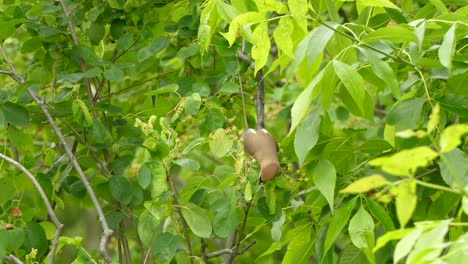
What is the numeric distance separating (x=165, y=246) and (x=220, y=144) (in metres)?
0.26

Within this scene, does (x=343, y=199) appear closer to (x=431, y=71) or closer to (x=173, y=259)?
(x=431, y=71)

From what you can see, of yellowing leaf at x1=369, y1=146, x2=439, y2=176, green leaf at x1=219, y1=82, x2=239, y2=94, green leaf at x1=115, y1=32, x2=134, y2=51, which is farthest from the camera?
green leaf at x1=115, y1=32, x2=134, y2=51

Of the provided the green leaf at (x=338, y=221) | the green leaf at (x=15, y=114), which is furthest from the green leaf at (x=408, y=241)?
the green leaf at (x=15, y=114)

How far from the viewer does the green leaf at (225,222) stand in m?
2.03

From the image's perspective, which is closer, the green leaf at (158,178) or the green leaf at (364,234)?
the green leaf at (364,234)

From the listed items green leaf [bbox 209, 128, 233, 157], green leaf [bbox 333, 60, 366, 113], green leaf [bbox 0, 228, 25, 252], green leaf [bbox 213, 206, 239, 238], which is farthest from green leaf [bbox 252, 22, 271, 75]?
green leaf [bbox 0, 228, 25, 252]

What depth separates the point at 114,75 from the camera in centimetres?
244

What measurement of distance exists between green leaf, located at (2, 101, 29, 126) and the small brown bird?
787mm

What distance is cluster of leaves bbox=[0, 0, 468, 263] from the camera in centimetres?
166

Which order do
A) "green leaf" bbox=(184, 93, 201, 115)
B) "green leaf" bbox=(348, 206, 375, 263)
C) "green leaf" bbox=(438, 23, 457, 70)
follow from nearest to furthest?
"green leaf" bbox=(438, 23, 457, 70)
"green leaf" bbox=(348, 206, 375, 263)
"green leaf" bbox=(184, 93, 201, 115)

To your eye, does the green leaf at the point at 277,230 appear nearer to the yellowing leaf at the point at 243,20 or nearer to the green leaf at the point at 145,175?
the green leaf at the point at 145,175

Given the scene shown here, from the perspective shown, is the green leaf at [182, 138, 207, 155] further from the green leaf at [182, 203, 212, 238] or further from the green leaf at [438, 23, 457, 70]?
the green leaf at [438, 23, 457, 70]

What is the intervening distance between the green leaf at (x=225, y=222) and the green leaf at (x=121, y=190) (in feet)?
1.39

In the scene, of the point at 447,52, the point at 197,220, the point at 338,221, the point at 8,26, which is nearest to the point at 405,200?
the point at 447,52
